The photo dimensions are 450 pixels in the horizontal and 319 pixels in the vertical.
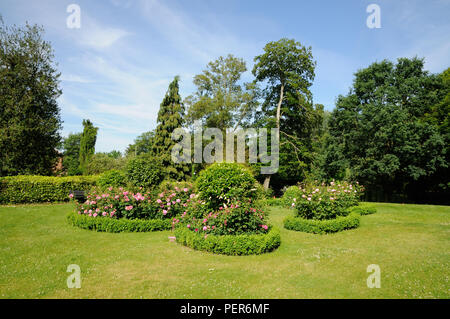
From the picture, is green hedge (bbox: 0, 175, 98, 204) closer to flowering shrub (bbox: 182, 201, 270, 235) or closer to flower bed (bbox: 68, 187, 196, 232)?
flower bed (bbox: 68, 187, 196, 232)

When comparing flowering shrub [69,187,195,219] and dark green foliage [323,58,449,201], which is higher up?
dark green foliage [323,58,449,201]

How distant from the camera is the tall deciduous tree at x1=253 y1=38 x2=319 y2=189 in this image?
2320cm

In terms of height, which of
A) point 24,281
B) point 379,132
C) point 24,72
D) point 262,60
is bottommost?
point 24,281

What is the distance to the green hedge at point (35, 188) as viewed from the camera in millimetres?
14383

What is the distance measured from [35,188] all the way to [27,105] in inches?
259

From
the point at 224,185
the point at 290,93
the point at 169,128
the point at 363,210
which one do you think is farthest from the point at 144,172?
the point at 290,93

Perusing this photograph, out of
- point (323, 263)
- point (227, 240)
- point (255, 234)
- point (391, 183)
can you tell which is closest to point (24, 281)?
point (227, 240)

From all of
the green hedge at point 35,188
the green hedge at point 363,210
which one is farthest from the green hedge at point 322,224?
the green hedge at point 35,188

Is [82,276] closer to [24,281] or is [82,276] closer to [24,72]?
[24,281]

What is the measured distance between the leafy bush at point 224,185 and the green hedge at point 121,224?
2375 mm

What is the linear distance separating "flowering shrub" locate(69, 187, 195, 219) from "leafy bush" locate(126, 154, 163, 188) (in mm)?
816

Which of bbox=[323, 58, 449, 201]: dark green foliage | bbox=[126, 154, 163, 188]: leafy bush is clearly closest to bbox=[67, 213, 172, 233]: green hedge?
bbox=[126, 154, 163, 188]: leafy bush

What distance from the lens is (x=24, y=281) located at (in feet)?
15.1
